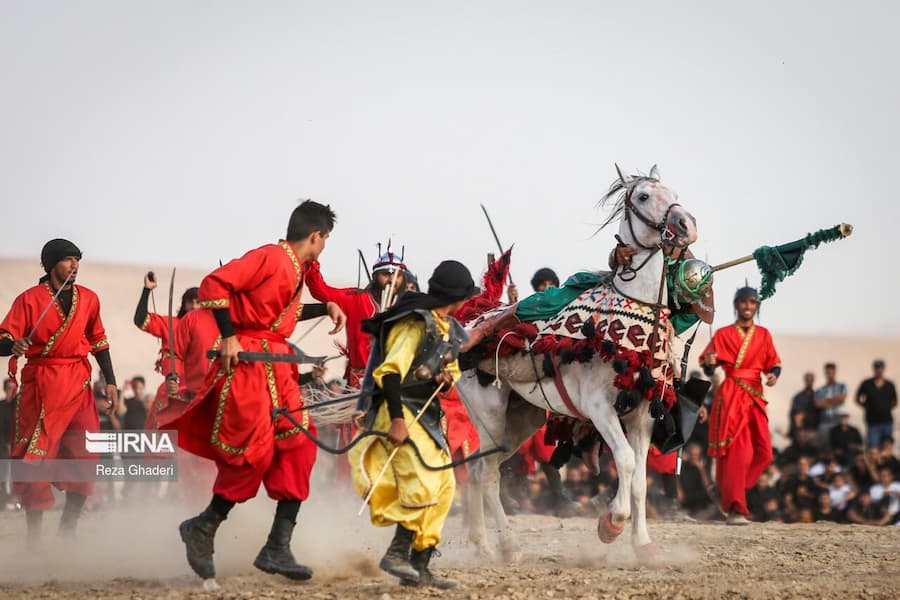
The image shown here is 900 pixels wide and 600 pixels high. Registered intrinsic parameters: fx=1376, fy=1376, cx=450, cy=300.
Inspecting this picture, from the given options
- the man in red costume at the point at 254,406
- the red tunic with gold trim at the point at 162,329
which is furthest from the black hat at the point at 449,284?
the red tunic with gold trim at the point at 162,329

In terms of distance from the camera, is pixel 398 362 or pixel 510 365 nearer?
pixel 398 362

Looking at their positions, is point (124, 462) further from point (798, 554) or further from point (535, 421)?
point (798, 554)

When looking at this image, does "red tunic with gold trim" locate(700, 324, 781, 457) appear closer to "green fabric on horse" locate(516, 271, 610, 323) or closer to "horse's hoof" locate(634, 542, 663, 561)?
"green fabric on horse" locate(516, 271, 610, 323)

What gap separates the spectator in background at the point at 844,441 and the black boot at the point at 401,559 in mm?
9973

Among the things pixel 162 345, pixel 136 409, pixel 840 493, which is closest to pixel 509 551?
pixel 162 345

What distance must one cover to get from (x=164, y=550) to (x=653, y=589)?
4261 mm

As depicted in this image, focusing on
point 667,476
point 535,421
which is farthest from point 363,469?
point 667,476

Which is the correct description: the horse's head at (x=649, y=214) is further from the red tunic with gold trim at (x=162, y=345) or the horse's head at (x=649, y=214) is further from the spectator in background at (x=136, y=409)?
the spectator in background at (x=136, y=409)

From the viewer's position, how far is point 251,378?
25.7 ft

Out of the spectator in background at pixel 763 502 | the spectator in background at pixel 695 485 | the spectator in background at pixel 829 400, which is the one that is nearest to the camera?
the spectator in background at pixel 763 502

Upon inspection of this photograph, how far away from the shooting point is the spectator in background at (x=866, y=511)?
1503 cm

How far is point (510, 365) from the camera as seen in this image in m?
10.4

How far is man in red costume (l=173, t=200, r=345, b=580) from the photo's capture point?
25.4ft

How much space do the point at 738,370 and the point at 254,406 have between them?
24.7 ft
